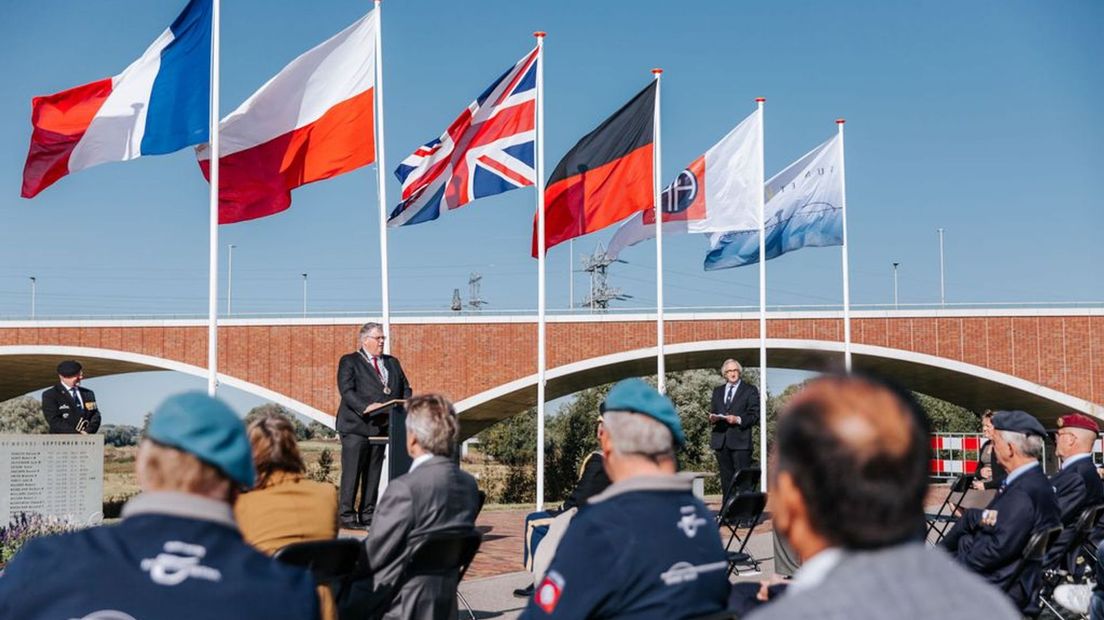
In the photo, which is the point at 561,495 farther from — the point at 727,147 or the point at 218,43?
the point at 218,43

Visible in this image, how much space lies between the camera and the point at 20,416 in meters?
67.8

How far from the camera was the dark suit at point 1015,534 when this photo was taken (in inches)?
204

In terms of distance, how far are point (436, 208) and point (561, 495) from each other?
21920mm

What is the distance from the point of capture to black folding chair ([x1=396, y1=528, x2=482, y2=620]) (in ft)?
14.6

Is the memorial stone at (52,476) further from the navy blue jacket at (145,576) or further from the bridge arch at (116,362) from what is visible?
the bridge arch at (116,362)

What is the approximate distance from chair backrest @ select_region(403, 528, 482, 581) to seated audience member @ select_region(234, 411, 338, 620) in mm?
572

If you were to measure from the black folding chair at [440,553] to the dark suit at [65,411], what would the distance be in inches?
275

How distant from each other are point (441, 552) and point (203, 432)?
231cm

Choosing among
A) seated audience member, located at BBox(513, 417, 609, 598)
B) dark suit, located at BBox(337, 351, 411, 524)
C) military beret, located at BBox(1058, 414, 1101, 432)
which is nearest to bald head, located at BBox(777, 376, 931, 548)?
seated audience member, located at BBox(513, 417, 609, 598)

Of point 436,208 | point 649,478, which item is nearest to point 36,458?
point 436,208

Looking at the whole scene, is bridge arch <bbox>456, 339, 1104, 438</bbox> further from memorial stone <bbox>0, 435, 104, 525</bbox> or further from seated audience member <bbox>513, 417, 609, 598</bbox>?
seated audience member <bbox>513, 417, 609, 598</bbox>

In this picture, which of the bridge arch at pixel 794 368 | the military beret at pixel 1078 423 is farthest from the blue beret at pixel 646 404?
the bridge arch at pixel 794 368

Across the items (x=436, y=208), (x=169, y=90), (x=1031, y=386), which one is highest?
(x=169, y=90)

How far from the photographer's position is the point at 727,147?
14836mm
